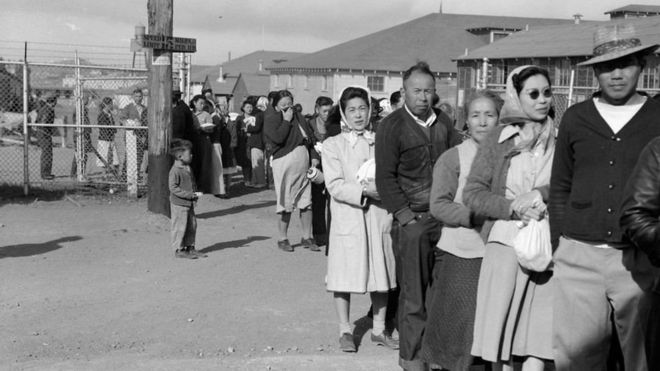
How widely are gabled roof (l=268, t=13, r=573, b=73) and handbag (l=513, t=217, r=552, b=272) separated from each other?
59.2 m

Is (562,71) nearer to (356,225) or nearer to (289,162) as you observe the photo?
(289,162)

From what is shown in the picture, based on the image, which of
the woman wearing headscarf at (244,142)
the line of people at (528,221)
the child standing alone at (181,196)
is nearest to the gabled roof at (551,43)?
the woman wearing headscarf at (244,142)

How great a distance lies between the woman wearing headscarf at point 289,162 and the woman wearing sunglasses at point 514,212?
616cm

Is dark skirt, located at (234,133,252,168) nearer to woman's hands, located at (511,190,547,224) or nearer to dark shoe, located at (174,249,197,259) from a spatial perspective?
dark shoe, located at (174,249,197,259)

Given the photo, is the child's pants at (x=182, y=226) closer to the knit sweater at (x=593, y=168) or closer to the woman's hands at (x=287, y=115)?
the woman's hands at (x=287, y=115)

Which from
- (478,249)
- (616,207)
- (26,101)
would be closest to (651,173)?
(616,207)

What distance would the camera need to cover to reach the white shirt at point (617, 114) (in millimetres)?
4691

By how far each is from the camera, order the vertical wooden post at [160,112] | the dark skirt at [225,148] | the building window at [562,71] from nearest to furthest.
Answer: the vertical wooden post at [160,112] → the dark skirt at [225,148] → the building window at [562,71]

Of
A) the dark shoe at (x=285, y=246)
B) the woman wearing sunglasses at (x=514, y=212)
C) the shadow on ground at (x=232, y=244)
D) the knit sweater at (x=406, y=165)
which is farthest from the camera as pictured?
the shadow on ground at (x=232, y=244)

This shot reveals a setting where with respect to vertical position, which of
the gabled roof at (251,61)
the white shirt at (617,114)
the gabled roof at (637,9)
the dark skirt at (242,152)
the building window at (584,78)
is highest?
the gabled roof at (637,9)

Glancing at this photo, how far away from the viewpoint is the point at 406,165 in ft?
21.0

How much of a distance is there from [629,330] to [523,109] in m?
1.33

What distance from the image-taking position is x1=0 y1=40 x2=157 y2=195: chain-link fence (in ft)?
50.5

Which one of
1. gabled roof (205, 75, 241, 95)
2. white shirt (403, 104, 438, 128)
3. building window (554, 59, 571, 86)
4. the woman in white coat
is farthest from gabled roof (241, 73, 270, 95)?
white shirt (403, 104, 438, 128)
